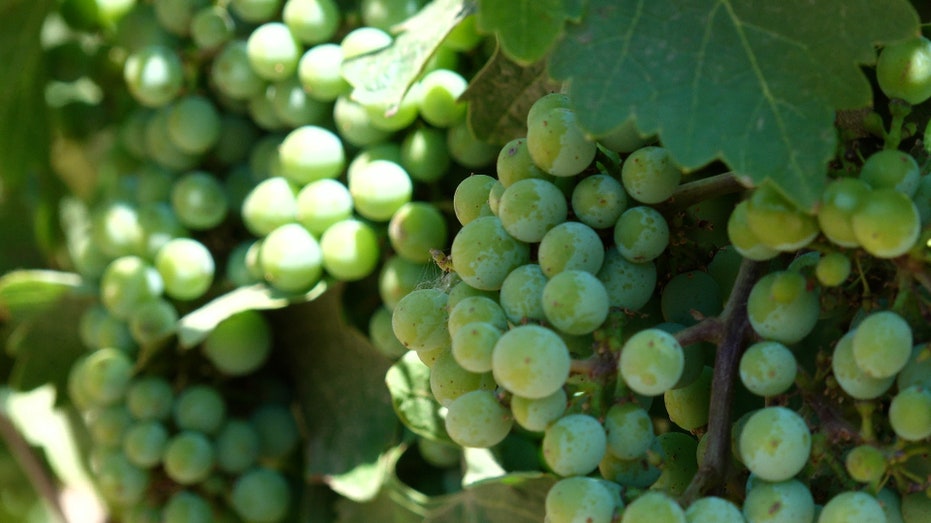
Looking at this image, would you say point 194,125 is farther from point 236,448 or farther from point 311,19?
point 236,448

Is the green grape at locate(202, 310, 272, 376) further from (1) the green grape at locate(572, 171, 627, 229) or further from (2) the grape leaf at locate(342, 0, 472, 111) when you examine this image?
(1) the green grape at locate(572, 171, 627, 229)

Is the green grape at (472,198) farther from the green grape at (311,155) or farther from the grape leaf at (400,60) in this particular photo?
the green grape at (311,155)

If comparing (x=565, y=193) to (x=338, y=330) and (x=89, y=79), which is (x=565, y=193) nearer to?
(x=338, y=330)

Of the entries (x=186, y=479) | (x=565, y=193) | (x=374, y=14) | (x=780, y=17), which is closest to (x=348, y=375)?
(x=186, y=479)

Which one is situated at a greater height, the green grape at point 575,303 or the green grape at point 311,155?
the green grape at point 575,303

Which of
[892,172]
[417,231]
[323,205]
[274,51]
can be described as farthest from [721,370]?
[274,51]

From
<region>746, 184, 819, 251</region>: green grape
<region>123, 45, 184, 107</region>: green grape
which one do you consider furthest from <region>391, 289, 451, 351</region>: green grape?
<region>123, 45, 184, 107</region>: green grape

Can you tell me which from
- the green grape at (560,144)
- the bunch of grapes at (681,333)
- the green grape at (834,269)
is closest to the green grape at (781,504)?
the bunch of grapes at (681,333)

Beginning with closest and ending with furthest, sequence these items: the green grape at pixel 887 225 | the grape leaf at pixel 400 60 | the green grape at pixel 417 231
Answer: the green grape at pixel 887 225, the grape leaf at pixel 400 60, the green grape at pixel 417 231
